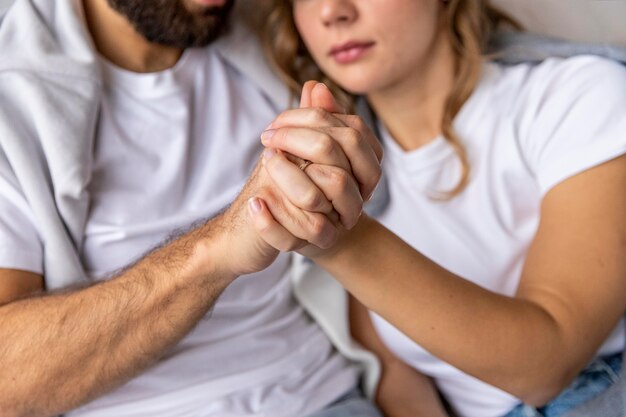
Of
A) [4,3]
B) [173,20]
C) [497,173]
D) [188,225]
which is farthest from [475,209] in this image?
[4,3]

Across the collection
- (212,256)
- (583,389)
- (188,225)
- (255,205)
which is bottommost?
(583,389)

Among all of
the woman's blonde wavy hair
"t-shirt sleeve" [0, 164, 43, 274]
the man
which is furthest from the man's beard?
"t-shirt sleeve" [0, 164, 43, 274]

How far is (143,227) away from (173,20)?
305 mm

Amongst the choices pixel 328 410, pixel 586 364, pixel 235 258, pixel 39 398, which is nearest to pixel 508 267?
pixel 586 364

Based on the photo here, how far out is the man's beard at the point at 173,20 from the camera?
1137 mm

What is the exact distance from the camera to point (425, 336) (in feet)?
3.14

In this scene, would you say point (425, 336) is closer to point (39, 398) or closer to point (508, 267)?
point (508, 267)

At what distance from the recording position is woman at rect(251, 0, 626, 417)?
952 mm

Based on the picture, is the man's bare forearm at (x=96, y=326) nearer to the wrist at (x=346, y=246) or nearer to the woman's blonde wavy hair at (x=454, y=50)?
the wrist at (x=346, y=246)

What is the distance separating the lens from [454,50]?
3.99 feet

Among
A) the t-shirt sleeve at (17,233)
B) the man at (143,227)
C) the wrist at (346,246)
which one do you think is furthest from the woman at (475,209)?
the t-shirt sleeve at (17,233)

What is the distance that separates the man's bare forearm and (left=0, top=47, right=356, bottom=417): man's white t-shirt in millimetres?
94

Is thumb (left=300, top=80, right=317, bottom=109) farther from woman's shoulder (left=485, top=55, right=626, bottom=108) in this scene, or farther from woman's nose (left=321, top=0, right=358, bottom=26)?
woman's shoulder (left=485, top=55, right=626, bottom=108)

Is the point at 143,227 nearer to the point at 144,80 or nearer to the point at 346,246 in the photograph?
the point at 144,80
